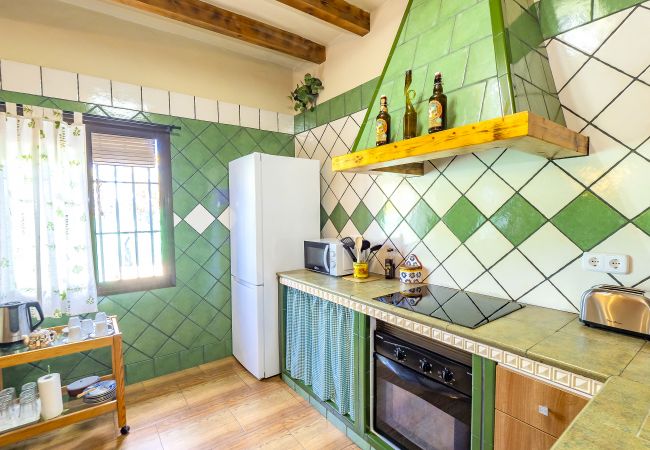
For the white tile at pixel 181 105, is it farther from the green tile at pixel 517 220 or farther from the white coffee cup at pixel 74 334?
the green tile at pixel 517 220

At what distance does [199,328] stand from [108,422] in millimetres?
840

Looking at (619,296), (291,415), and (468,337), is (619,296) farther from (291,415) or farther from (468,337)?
(291,415)

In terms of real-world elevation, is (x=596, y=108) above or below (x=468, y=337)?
above

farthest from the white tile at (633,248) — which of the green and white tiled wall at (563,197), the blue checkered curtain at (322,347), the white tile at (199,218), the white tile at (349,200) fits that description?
the white tile at (199,218)

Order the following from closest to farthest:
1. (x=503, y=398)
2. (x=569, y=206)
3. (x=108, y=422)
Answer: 1. (x=503, y=398)
2. (x=569, y=206)
3. (x=108, y=422)

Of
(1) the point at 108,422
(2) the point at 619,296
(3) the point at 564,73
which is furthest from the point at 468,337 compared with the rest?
(1) the point at 108,422

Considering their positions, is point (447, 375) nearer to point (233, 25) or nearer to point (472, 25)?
point (472, 25)

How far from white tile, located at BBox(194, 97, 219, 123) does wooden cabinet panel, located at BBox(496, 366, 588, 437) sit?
266 centimetres

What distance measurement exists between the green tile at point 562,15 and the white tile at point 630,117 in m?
0.39

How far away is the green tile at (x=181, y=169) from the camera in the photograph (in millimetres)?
2543

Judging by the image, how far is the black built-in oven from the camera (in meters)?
1.25

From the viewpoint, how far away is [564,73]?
145 cm

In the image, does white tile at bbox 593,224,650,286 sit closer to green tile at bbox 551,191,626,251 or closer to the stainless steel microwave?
green tile at bbox 551,191,626,251

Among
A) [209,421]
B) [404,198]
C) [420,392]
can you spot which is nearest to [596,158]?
[404,198]
